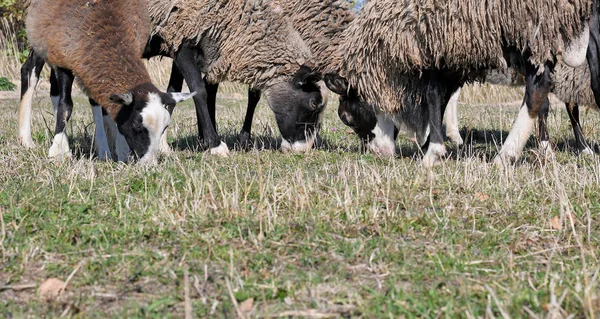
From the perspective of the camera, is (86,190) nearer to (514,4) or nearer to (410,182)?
(410,182)

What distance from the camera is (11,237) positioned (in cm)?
379

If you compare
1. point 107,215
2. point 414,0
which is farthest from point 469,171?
point 107,215

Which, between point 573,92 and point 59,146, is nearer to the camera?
point 59,146

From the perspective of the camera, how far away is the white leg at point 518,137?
623 cm

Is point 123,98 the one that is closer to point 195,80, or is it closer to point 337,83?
point 195,80

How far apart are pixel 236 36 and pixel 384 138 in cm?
Result: 196

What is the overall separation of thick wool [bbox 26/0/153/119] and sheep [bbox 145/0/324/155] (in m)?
0.82

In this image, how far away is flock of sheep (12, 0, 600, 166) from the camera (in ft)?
19.7

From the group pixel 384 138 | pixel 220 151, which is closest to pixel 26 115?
pixel 220 151

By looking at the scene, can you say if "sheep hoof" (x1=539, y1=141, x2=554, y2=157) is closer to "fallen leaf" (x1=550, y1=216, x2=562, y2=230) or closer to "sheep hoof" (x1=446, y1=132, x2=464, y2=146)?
"fallen leaf" (x1=550, y1=216, x2=562, y2=230)

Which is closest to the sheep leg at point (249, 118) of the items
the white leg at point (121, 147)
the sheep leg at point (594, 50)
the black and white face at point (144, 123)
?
the white leg at point (121, 147)

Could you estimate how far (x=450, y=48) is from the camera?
622 centimetres

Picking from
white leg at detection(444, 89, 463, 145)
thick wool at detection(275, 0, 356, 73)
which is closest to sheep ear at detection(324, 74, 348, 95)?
thick wool at detection(275, 0, 356, 73)

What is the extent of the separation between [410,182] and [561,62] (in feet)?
A: 6.07
